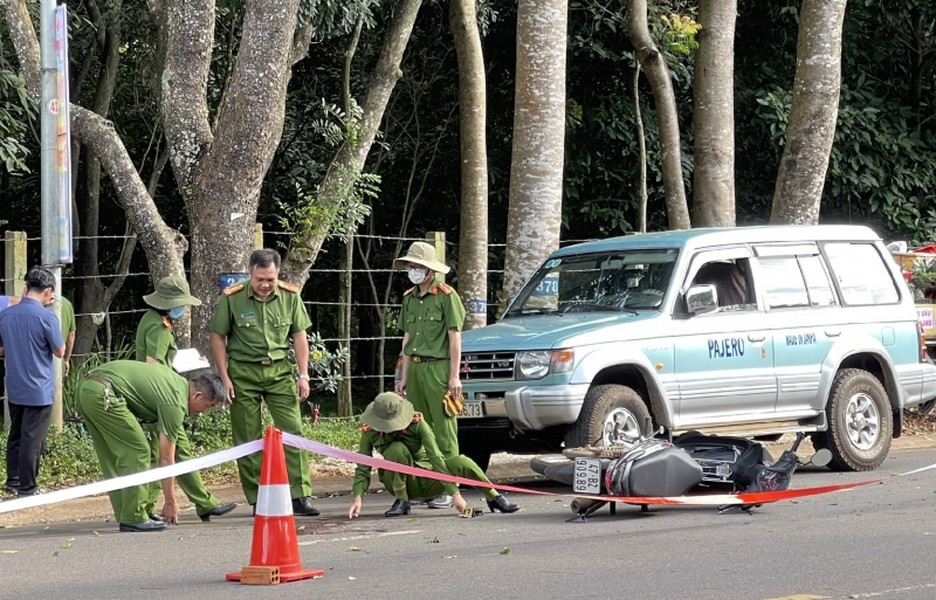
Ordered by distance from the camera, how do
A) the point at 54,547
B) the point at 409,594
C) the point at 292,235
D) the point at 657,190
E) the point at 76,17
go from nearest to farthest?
→ 1. the point at 409,594
2. the point at 54,547
3. the point at 292,235
4. the point at 76,17
5. the point at 657,190

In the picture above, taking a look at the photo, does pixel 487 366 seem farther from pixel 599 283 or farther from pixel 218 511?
pixel 218 511

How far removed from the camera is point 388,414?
34.9 ft

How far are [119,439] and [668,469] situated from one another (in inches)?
144

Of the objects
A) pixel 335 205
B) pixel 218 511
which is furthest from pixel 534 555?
pixel 335 205

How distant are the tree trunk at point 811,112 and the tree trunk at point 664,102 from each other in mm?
1301

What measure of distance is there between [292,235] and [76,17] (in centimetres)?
614

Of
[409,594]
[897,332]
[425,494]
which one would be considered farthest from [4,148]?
[409,594]

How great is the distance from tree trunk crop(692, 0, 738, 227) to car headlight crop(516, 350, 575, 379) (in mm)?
7139

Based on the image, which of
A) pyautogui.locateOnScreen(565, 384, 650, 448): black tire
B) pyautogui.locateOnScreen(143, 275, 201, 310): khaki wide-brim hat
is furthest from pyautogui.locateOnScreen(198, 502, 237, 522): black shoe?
pyautogui.locateOnScreen(565, 384, 650, 448): black tire

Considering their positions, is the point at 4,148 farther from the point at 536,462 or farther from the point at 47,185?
the point at 536,462

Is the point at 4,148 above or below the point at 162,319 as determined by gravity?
above

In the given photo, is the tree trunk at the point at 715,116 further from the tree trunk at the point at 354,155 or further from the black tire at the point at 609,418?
the black tire at the point at 609,418

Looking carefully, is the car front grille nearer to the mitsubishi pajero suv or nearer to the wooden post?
the mitsubishi pajero suv

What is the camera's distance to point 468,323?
16.5 m
